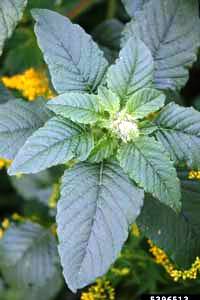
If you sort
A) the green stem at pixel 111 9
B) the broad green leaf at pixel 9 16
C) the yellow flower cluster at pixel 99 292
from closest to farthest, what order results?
the broad green leaf at pixel 9 16, the yellow flower cluster at pixel 99 292, the green stem at pixel 111 9

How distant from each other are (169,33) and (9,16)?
41 centimetres

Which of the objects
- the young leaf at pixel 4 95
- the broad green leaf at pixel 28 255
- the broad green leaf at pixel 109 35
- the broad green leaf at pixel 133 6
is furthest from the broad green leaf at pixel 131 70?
the broad green leaf at pixel 28 255

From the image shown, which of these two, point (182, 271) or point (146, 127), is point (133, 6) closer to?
point (146, 127)

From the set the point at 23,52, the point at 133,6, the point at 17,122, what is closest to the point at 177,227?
the point at 17,122

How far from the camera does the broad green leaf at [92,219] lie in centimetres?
121

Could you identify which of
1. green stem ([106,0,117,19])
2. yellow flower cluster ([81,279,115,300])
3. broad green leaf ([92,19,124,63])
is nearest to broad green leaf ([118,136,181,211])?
yellow flower cluster ([81,279,115,300])

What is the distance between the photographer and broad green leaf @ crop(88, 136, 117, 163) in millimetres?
1331

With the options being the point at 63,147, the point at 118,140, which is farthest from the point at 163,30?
the point at 63,147

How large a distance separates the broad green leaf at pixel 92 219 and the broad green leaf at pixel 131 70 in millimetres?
215

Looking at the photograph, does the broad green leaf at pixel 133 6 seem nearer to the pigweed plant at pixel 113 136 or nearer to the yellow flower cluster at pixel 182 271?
the pigweed plant at pixel 113 136

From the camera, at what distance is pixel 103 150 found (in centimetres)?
134

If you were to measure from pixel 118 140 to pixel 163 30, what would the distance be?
34cm

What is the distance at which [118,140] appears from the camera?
1.36m

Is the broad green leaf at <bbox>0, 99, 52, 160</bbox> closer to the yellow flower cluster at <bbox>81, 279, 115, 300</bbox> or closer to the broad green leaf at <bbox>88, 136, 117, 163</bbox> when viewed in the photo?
the broad green leaf at <bbox>88, 136, 117, 163</bbox>
